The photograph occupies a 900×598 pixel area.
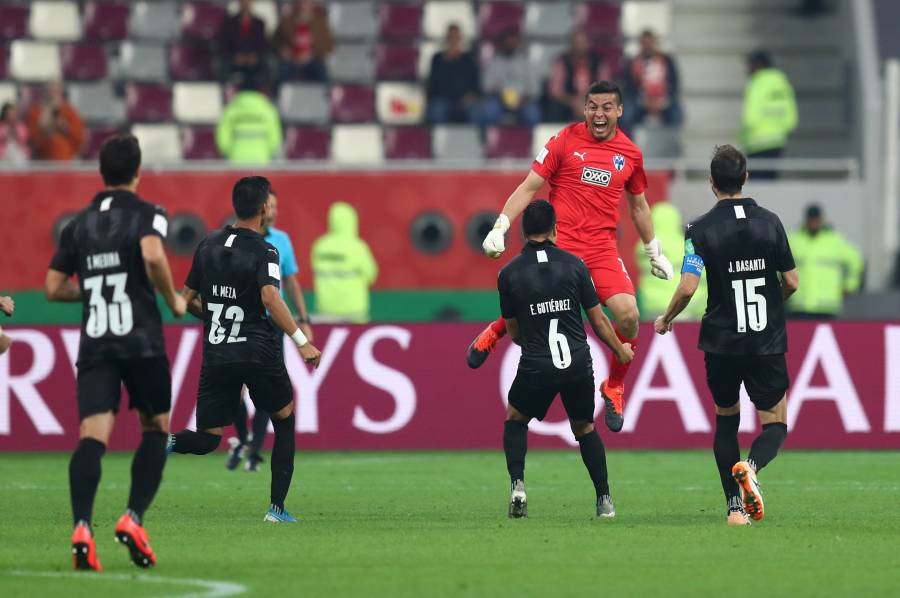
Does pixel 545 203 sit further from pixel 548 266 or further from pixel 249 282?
pixel 249 282

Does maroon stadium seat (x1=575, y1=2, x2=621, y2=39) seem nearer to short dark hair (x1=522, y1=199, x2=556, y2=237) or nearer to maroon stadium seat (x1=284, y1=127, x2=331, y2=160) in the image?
maroon stadium seat (x1=284, y1=127, x2=331, y2=160)

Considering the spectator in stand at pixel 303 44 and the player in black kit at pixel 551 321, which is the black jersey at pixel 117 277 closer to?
the player in black kit at pixel 551 321

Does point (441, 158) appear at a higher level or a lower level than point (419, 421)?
higher

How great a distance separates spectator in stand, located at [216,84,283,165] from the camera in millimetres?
22219

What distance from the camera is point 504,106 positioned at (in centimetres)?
2358

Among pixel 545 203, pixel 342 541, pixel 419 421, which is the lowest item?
pixel 419 421

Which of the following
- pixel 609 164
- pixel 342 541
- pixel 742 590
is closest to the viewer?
pixel 742 590

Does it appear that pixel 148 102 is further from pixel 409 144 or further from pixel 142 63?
pixel 409 144

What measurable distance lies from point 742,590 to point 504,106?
53.0ft

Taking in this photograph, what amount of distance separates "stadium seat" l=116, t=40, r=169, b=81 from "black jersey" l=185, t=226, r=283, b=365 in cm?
1413

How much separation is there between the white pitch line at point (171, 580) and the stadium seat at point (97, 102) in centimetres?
1589

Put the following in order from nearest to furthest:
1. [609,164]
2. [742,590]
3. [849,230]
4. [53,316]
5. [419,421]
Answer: [742,590] → [609,164] → [419,421] → [53,316] → [849,230]

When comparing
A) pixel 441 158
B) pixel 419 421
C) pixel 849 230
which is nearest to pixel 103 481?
pixel 419 421

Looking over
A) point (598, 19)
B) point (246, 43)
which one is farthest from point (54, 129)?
point (598, 19)
